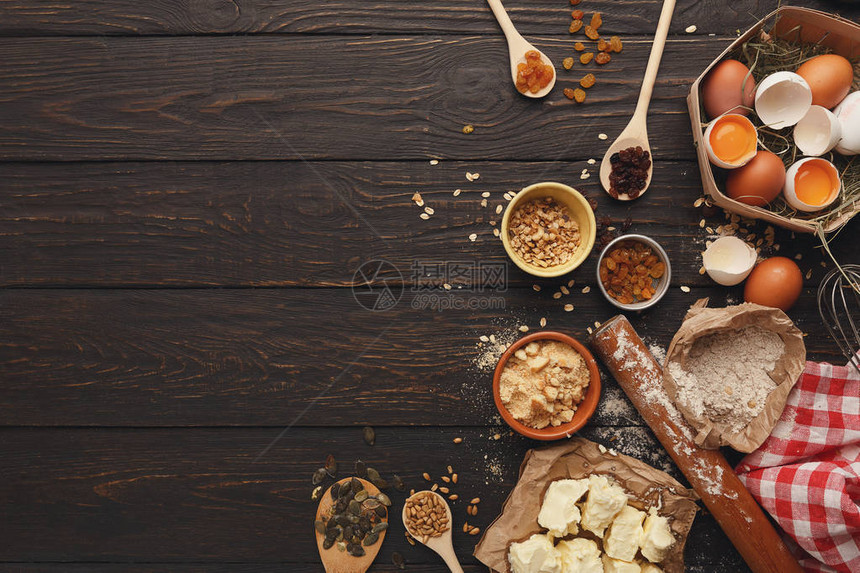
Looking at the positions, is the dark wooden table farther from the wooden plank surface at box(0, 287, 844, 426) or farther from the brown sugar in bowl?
the brown sugar in bowl

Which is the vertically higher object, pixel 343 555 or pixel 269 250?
pixel 269 250

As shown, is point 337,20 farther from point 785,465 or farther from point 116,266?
point 785,465

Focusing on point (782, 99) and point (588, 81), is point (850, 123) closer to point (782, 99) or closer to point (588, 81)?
point (782, 99)

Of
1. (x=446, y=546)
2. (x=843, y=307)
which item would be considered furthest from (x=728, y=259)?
(x=446, y=546)

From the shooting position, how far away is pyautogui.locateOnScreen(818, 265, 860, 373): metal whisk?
1386 mm

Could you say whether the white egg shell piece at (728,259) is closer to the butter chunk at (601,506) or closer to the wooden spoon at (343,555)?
the butter chunk at (601,506)

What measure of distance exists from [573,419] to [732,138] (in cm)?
83

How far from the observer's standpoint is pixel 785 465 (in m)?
1.32

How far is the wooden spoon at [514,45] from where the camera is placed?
1.39 meters

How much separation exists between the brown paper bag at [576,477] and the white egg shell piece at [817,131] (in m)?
0.94

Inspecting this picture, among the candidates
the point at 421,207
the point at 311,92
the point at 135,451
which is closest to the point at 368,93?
the point at 311,92

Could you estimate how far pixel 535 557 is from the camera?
4.11 feet

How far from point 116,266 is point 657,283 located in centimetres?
151

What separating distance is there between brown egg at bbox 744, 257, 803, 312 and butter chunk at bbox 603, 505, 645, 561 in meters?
0.66
